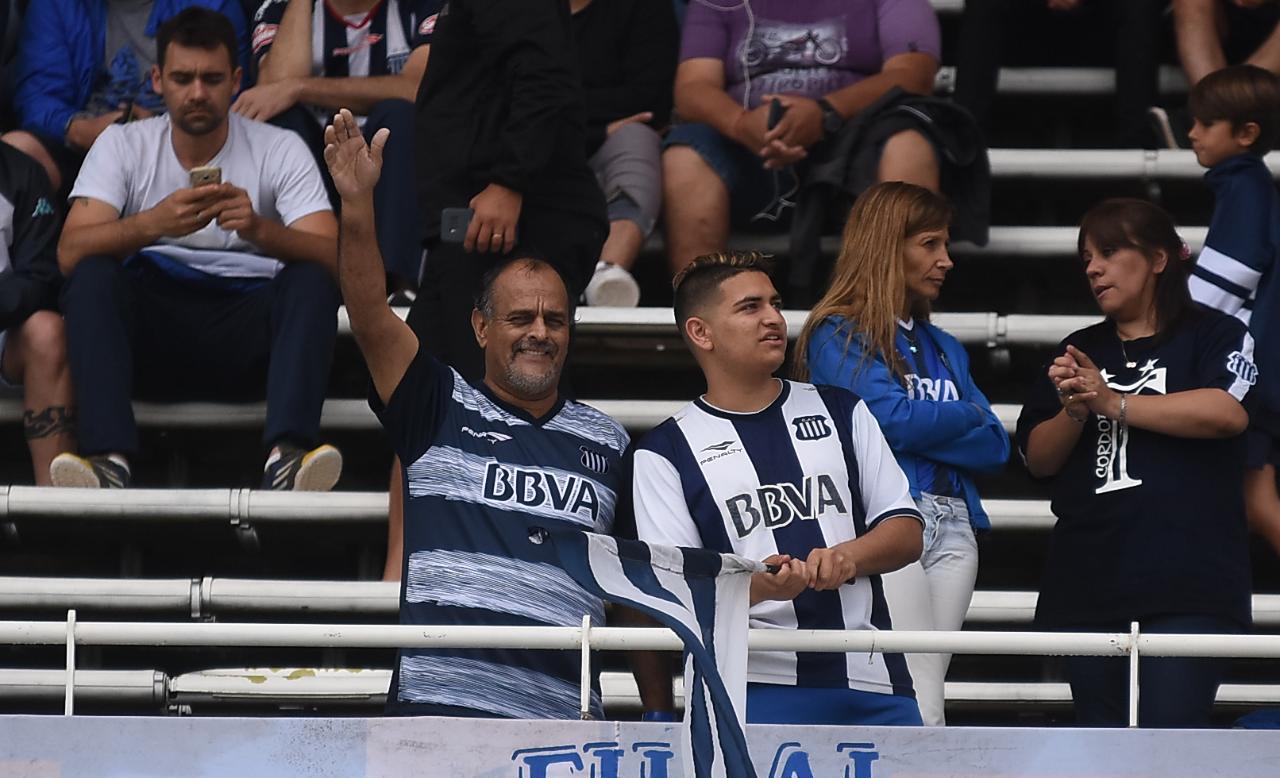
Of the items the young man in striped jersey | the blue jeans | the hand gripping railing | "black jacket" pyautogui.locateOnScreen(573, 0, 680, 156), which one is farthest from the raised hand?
"black jacket" pyautogui.locateOnScreen(573, 0, 680, 156)

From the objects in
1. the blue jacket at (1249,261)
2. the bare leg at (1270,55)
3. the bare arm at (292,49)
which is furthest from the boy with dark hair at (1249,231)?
the bare arm at (292,49)

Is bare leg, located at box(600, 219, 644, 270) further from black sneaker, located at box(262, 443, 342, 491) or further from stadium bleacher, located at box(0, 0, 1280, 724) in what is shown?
black sneaker, located at box(262, 443, 342, 491)

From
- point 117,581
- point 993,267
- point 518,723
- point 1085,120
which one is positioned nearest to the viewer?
point 518,723

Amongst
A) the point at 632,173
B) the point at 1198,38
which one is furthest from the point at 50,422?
the point at 1198,38

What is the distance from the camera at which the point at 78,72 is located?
5883 millimetres

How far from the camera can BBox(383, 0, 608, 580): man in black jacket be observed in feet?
14.7

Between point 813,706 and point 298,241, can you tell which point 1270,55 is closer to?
point 298,241

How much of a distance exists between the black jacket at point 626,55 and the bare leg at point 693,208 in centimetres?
34

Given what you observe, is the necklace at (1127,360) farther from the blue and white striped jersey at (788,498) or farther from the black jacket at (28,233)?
the black jacket at (28,233)

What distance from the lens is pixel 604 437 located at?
376 centimetres

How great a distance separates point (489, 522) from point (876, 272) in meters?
0.95

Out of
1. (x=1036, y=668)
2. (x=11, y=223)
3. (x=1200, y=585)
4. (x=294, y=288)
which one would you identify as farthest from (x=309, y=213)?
(x=1200, y=585)

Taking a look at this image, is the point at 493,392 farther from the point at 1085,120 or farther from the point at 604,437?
the point at 1085,120

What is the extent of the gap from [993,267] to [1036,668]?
1259 mm
